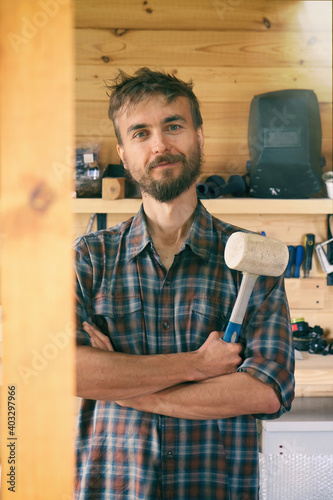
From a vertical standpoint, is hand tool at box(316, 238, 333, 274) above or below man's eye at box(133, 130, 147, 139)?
below

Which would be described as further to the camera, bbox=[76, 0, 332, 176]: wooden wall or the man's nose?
bbox=[76, 0, 332, 176]: wooden wall

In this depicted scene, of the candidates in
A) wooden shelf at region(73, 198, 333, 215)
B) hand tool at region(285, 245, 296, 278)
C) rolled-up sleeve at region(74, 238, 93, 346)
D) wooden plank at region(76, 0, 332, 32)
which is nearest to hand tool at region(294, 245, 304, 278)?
hand tool at region(285, 245, 296, 278)

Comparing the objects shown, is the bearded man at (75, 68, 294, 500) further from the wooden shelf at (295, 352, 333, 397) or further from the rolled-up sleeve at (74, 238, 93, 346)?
the wooden shelf at (295, 352, 333, 397)

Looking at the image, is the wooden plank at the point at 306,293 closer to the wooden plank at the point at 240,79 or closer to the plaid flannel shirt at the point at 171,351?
the wooden plank at the point at 240,79

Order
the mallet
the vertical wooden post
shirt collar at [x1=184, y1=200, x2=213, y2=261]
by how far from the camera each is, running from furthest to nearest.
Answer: shirt collar at [x1=184, y1=200, x2=213, y2=261]
the mallet
the vertical wooden post

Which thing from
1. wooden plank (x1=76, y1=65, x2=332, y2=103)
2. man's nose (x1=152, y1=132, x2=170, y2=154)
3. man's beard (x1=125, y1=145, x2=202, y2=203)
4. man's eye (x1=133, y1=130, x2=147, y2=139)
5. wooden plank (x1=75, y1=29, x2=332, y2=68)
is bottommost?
man's beard (x1=125, y1=145, x2=202, y2=203)

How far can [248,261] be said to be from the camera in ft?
2.31

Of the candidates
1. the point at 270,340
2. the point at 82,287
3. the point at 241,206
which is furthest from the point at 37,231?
the point at 241,206

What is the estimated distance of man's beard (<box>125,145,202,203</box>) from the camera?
2.52 ft

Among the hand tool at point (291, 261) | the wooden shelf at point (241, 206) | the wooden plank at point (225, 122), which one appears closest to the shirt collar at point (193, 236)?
the wooden shelf at point (241, 206)

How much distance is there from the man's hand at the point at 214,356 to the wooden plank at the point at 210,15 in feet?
Result: 3.83

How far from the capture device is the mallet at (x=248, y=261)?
70 cm

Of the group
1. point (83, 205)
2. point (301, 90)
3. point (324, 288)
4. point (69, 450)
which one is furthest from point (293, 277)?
point (69, 450)

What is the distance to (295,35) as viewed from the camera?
1670 mm
